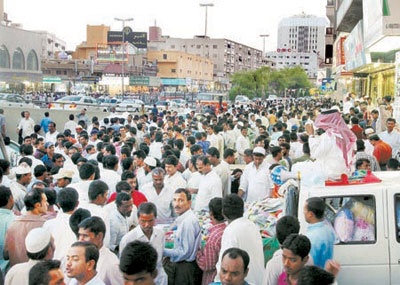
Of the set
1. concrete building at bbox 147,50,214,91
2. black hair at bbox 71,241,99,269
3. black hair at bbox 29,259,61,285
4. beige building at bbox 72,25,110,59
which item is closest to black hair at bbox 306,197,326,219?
black hair at bbox 71,241,99,269

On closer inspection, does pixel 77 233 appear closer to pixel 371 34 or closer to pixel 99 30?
pixel 371 34

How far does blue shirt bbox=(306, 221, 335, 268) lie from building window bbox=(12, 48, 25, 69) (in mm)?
60872

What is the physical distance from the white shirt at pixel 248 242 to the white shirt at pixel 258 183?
365 centimetres

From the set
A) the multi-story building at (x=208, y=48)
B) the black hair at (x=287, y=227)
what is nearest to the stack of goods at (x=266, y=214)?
the black hair at (x=287, y=227)

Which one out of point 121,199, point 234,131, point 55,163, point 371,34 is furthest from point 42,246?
point 371,34

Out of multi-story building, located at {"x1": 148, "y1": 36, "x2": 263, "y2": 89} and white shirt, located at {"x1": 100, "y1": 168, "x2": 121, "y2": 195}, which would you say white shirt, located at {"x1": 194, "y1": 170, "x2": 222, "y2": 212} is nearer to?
white shirt, located at {"x1": 100, "y1": 168, "x2": 121, "y2": 195}

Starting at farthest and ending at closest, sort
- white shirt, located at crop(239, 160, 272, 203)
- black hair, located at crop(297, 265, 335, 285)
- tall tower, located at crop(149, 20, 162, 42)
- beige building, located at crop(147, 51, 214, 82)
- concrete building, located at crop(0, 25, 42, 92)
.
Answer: tall tower, located at crop(149, 20, 162, 42)
beige building, located at crop(147, 51, 214, 82)
concrete building, located at crop(0, 25, 42, 92)
white shirt, located at crop(239, 160, 272, 203)
black hair, located at crop(297, 265, 335, 285)

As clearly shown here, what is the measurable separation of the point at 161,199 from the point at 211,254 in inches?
86.3

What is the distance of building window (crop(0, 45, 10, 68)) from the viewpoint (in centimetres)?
6125

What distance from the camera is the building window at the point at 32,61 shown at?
67000mm

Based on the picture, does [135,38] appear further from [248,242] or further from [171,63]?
[248,242]

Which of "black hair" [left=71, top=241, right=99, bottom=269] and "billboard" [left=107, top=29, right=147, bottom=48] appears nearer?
"black hair" [left=71, top=241, right=99, bottom=269]

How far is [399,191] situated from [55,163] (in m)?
6.59

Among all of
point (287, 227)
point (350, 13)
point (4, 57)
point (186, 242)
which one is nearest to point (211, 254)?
point (186, 242)
